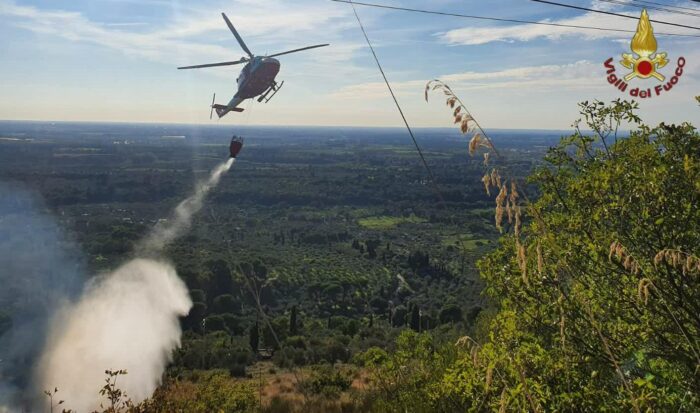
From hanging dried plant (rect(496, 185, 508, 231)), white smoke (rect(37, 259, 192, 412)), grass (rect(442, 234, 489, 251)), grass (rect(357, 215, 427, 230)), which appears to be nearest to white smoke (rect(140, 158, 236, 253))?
white smoke (rect(37, 259, 192, 412))

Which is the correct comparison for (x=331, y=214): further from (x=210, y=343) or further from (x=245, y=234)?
(x=210, y=343)

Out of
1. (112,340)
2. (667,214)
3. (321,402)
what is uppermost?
(667,214)

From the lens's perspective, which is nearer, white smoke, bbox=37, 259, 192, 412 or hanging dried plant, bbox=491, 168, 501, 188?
hanging dried plant, bbox=491, 168, 501, 188

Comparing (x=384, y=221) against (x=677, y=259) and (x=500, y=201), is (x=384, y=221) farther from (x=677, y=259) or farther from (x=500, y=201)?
(x=677, y=259)

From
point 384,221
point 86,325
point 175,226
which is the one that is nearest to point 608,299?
point 86,325

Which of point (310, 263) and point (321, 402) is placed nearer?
point (321, 402)

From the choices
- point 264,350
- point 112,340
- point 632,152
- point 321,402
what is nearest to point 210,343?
point 264,350

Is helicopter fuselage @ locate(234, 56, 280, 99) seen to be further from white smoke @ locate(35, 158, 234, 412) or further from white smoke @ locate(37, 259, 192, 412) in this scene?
white smoke @ locate(37, 259, 192, 412)
